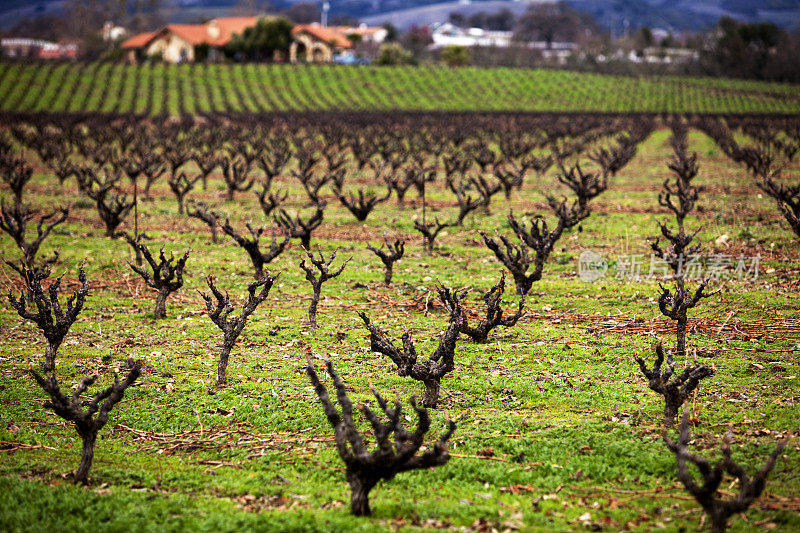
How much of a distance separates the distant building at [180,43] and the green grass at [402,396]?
8544 cm

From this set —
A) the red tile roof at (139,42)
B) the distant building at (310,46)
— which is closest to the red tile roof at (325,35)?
the distant building at (310,46)

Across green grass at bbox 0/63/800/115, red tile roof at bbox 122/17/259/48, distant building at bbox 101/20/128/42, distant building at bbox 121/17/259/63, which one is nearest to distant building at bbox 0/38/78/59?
distant building at bbox 101/20/128/42

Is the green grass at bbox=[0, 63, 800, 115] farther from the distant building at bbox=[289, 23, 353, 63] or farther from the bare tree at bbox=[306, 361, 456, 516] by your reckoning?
the bare tree at bbox=[306, 361, 456, 516]

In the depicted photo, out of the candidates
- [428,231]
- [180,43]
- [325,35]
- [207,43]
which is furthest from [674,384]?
[325,35]

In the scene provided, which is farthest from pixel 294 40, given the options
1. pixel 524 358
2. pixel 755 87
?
pixel 524 358

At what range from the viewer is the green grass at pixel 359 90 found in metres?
67.0

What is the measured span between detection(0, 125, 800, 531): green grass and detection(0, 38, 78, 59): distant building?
115939 mm

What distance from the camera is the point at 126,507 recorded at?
5988 mm

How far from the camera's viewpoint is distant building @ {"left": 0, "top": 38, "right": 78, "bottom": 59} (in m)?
116

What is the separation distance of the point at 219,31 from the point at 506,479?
347ft

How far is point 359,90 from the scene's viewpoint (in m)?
78.8

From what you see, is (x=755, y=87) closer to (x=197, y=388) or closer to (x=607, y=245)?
(x=607, y=245)

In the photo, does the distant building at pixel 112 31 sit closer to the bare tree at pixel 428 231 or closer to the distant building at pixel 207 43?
the distant building at pixel 207 43

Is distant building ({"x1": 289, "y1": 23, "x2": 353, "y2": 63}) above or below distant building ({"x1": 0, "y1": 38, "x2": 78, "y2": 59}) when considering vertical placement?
above
